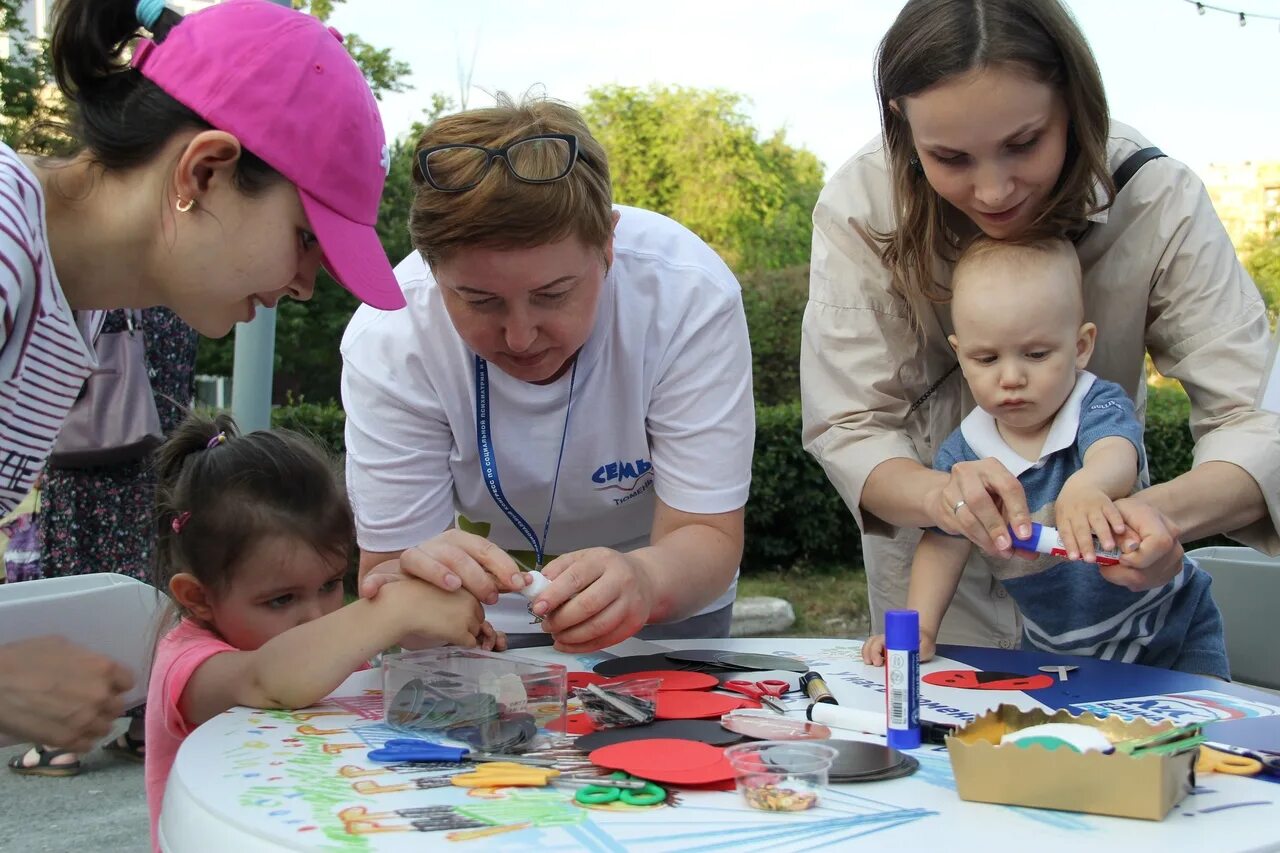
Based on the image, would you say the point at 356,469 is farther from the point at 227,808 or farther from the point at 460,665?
the point at 227,808

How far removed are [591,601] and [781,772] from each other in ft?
1.71

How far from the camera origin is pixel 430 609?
174 centimetres

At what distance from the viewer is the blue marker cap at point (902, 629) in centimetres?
141

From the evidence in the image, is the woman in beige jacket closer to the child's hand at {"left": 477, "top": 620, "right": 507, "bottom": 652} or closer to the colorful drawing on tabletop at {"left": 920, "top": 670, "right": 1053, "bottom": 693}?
the colorful drawing on tabletop at {"left": 920, "top": 670, "right": 1053, "bottom": 693}

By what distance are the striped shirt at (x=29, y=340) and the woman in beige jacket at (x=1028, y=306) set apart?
123 cm

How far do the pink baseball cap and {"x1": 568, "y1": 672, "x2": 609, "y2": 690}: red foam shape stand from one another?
62 cm

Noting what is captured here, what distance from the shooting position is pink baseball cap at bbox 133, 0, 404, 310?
158 cm

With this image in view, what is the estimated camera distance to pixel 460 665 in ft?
5.62

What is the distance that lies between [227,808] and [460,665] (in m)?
0.52

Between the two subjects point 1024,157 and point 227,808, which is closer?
point 227,808

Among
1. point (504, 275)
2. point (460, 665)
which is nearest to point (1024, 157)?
point (504, 275)

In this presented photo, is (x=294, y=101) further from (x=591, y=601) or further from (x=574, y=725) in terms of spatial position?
(x=574, y=725)

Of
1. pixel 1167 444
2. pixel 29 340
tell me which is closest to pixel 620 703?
pixel 29 340

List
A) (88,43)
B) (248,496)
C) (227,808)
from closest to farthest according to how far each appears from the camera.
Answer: (227,808) → (88,43) → (248,496)
